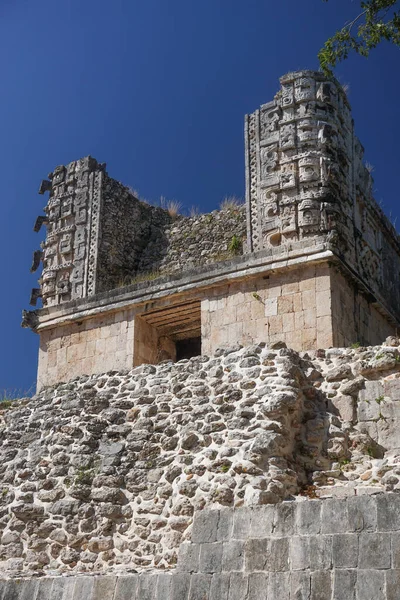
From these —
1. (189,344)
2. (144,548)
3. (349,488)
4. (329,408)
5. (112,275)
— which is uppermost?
(112,275)

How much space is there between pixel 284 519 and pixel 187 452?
235 cm

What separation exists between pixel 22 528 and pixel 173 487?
6.96 ft

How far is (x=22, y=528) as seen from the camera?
938 centimetres

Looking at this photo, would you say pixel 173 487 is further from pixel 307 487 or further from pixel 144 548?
pixel 307 487

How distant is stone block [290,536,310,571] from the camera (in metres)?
6.13

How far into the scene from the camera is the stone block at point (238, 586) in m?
6.29

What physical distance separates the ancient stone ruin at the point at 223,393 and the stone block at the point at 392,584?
2cm

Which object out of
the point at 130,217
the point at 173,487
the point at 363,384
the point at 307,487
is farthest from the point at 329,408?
the point at 130,217

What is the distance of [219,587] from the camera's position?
6434mm

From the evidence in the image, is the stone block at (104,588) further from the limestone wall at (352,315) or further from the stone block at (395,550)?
the limestone wall at (352,315)

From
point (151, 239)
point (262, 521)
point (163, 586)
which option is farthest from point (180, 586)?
point (151, 239)

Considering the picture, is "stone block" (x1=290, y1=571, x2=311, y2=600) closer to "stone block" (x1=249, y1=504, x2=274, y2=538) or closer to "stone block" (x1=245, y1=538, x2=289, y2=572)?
"stone block" (x1=245, y1=538, x2=289, y2=572)

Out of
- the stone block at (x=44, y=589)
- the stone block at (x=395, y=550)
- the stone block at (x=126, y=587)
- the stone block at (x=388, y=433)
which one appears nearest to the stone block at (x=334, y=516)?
the stone block at (x=395, y=550)

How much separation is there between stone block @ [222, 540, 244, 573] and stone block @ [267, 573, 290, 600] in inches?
13.0
